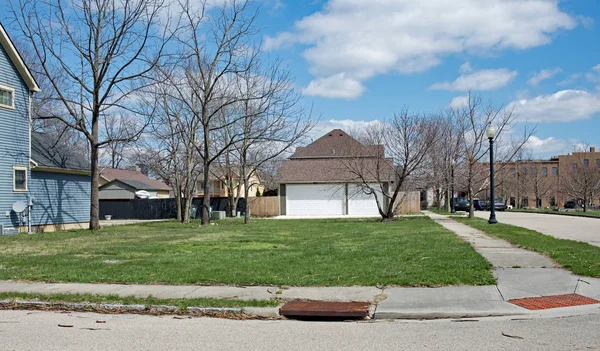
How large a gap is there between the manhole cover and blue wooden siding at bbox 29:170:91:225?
73.3 ft

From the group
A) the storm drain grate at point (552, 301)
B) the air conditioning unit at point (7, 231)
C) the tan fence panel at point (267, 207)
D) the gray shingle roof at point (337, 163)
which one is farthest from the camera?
the tan fence panel at point (267, 207)

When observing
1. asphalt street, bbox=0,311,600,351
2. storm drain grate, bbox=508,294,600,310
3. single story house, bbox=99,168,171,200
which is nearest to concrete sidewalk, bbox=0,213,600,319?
storm drain grate, bbox=508,294,600,310

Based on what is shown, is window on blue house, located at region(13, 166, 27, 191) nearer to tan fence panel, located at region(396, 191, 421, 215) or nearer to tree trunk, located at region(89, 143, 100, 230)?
tree trunk, located at region(89, 143, 100, 230)

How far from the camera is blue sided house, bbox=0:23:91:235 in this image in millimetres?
25094

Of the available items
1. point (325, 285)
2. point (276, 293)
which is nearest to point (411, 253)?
point (325, 285)

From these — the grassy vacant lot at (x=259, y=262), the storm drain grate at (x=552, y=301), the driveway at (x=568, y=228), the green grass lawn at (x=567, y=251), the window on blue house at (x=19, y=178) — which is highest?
the window on blue house at (x=19, y=178)

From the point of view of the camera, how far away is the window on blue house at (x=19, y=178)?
1011 inches

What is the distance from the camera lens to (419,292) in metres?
9.36

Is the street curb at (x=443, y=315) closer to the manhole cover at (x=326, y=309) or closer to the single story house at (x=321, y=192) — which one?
the manhole cover at (x=326, y=309)

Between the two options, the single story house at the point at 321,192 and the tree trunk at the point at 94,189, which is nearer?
the tree trunk at the point at 94,189

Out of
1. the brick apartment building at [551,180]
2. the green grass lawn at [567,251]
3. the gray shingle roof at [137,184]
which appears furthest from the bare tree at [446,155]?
the gray shingle roof at [137,184]

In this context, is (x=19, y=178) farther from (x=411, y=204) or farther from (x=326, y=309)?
(x=411, y=204)

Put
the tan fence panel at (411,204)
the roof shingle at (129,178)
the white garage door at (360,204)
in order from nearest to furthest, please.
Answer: the white garage door at (360,204)
the tan fence panel at (411,204)
the roof shingle at (129,178)

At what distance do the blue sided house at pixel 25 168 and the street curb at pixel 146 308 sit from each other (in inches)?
670
